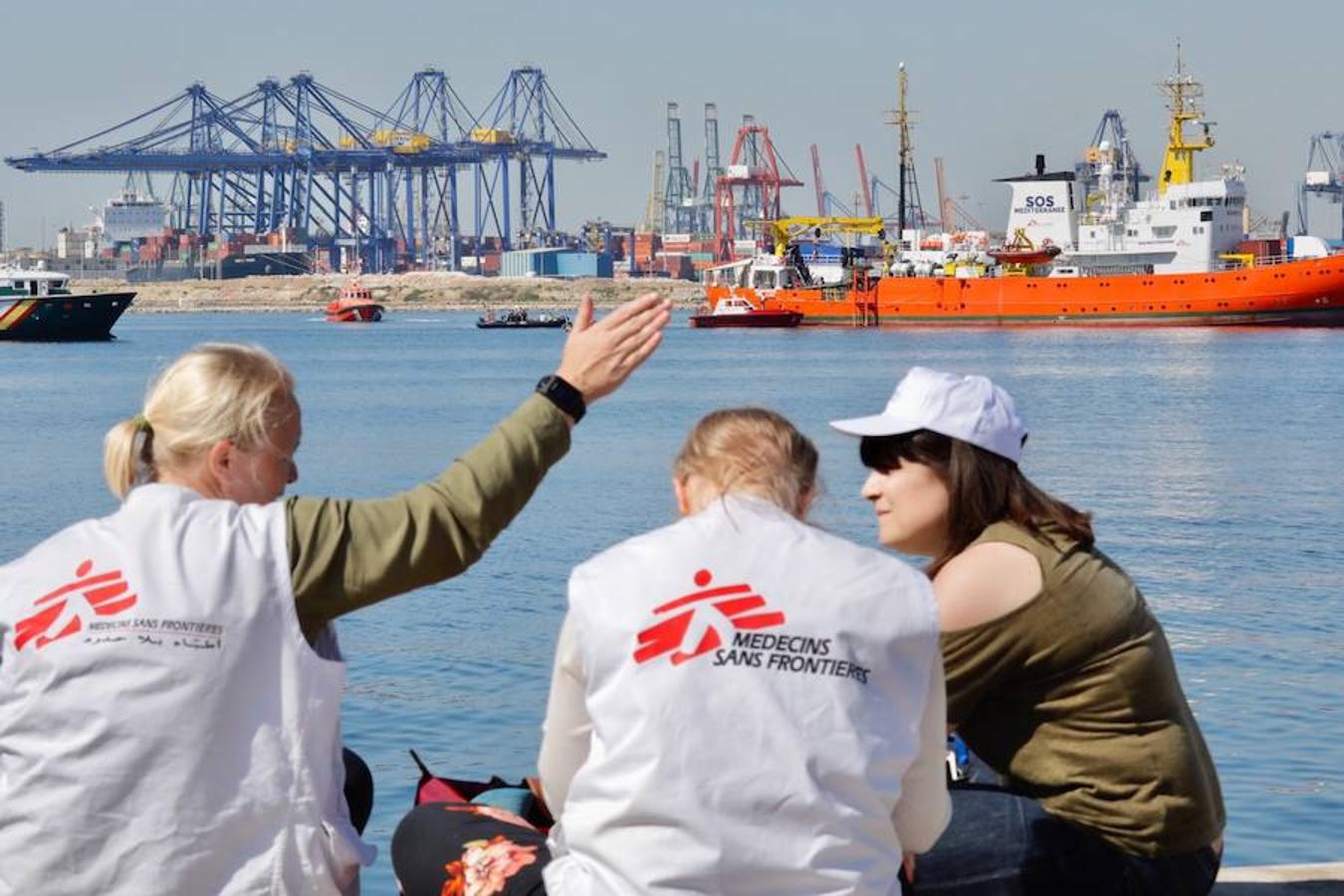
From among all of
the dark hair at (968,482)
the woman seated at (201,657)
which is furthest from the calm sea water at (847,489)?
the woman seated at (201,657)

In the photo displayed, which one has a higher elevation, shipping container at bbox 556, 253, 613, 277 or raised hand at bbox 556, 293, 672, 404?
shipping container at bbox 556, 253, 613, 277

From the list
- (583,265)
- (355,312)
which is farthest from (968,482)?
(583,265)

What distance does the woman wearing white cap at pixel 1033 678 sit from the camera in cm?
244

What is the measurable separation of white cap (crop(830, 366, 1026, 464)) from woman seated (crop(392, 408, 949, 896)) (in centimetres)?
42

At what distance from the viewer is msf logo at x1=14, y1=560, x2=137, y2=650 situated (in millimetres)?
2150

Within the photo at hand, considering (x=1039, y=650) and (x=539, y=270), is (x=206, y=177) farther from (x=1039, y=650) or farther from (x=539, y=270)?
(x=1039, y=650)

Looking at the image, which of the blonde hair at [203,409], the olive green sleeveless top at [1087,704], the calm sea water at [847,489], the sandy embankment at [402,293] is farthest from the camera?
the sandy embankment at [402,293]

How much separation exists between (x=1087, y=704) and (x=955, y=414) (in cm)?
38

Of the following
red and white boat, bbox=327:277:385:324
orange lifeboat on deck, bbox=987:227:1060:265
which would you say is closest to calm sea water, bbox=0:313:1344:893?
orange lifeboat on deck, bbox=987:227:1060:265

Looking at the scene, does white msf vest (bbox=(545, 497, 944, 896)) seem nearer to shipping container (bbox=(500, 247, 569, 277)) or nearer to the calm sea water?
the calm sea water

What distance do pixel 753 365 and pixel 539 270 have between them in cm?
8132

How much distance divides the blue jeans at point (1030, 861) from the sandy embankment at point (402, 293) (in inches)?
3965

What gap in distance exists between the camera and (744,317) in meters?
59.7

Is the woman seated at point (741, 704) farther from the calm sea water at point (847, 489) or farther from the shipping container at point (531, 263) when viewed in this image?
the shipping container at point (531, 263)
